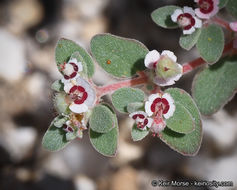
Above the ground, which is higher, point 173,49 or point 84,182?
point 173,49

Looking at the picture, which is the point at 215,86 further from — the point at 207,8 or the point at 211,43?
the point at 207,8

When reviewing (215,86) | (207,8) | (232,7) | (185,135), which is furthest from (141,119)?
(232,7)

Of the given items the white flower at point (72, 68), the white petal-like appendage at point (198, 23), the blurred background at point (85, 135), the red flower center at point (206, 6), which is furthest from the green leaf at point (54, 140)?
the blurred background at point (85, 135)

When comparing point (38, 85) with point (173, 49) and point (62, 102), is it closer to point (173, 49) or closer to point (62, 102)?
point (173, 49)

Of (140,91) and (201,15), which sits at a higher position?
(201,15)

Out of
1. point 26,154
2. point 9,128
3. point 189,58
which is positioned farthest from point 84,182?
point 189,58

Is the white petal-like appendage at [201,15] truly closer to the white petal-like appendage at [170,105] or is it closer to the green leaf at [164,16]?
the green leaf at [164,16]
